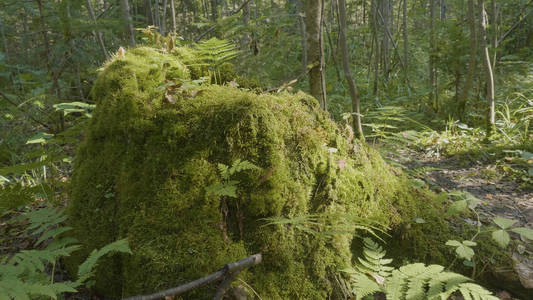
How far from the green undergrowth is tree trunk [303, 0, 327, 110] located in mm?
801

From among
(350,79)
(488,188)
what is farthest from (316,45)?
(488,188)

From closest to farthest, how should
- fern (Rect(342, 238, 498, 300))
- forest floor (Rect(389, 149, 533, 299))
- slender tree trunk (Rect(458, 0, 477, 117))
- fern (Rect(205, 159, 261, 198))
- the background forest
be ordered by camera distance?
fern (Rect(342, 238, 498, 300)) < fern (Rect(205, 159, 261, 198)) < forest floor (Rect(389, 149, 533, 299)) < the background forest < slender tree trunk (Rect(458, 0, 477, 117))

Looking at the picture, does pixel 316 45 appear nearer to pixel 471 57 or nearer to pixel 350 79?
pixel 350 79

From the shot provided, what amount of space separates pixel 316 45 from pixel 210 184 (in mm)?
2234

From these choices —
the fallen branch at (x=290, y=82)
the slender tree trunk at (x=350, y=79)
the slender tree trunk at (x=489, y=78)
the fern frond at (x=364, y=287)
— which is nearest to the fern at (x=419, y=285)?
the fern frond at (x=364, y=287)

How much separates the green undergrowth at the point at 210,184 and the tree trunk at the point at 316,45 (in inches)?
31.5

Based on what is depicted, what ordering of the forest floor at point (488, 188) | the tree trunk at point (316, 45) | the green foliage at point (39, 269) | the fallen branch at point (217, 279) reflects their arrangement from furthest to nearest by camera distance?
the tree trunk at point (316, 45)
the forest floor at point (488, 188)
the fallen branch at point (217, 279)
the green foliage at point (39, 269)

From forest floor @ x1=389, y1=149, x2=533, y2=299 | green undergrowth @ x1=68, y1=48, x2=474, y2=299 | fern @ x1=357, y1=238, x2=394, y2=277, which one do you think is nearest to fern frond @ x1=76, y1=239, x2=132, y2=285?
green undergrowth @ x1=68, y1=48, x2=474, y2=299

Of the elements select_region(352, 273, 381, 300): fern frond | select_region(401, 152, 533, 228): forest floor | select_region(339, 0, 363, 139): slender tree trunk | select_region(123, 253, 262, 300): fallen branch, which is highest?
select_region(339, 0, 363, 139): slender tree trunk

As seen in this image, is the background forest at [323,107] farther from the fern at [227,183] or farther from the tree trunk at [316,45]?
the fern at [227,183]

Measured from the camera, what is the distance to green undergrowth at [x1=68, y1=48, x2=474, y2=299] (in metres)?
1.96

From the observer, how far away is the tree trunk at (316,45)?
11.4ft

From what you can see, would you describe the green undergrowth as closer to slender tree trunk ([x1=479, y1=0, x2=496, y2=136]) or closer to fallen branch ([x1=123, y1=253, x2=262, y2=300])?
fallen branch ([x1=123, y1=253, x2=262, y2=300])

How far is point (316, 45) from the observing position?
11.6ft
